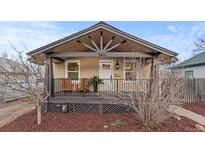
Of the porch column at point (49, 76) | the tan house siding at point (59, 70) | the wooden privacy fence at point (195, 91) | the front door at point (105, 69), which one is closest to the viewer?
the porch column at point (49, 76)

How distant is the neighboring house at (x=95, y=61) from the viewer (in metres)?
11.2

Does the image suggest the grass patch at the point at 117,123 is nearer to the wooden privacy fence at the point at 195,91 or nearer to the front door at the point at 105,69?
the front door at the point at 105,69

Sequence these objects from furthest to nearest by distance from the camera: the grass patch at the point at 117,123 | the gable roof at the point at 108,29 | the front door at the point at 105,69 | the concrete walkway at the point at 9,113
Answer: the front door at the point at 105,69 < the gable roof at the point at 108,29 < the concrete walkway at the point at 9,113 < the grass patch at the point at 117,123

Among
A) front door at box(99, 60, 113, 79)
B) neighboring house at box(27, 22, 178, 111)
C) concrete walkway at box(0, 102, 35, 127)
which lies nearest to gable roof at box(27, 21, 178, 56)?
neighboring house at box(27, 22, 178, 111)

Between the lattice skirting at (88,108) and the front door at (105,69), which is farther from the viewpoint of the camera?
the front door at (105,69)

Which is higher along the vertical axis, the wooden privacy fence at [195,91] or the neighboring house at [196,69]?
the neighboring house at [196,69]

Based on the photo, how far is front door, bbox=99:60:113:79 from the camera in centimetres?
1491

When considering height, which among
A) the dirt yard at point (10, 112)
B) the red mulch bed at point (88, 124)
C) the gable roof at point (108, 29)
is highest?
the gable roof at point (108, 29)

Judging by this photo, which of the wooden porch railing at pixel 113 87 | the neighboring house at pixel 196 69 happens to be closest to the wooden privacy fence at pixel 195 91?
the wooden porch railing at pixel 113 87

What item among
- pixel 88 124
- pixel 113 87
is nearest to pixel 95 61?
pixel 113 87

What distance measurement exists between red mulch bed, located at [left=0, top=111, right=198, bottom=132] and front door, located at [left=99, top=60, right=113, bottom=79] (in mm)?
5042

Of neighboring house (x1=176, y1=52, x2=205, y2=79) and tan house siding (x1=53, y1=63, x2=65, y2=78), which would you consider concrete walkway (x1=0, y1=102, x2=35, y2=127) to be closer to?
tan house siding (x1=53, y1=63, x2=65, y2=78)

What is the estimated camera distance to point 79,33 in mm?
11148
